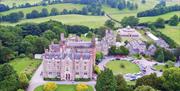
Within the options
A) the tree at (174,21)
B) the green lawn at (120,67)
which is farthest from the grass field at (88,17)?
the green lawn at (120,67)

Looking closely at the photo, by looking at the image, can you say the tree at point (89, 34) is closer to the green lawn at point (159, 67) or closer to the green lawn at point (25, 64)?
the green lawn at point (25, 64)

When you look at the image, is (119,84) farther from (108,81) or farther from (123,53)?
(123,53)

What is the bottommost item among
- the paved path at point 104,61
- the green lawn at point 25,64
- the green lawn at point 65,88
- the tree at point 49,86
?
the green lawn at point 65,88

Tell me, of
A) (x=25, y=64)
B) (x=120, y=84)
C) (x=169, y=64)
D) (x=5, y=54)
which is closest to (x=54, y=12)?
(x=5, y=54)

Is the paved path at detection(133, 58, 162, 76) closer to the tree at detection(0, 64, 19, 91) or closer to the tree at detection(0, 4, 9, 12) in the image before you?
the tree at detection(0, 64, 19, 91)

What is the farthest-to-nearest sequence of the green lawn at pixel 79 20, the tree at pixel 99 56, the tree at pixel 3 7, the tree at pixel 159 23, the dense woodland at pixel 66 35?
the tree at pixel 3 7, the green lawn at pixel 79 20, the tree at pixel 159 23, the tree at pixel 99 56, the dense woodland at pixel 66 35

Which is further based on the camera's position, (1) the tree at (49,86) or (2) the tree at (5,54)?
(2) the tree at (5,54)

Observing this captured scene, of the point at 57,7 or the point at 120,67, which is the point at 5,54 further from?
the point at 57,7
